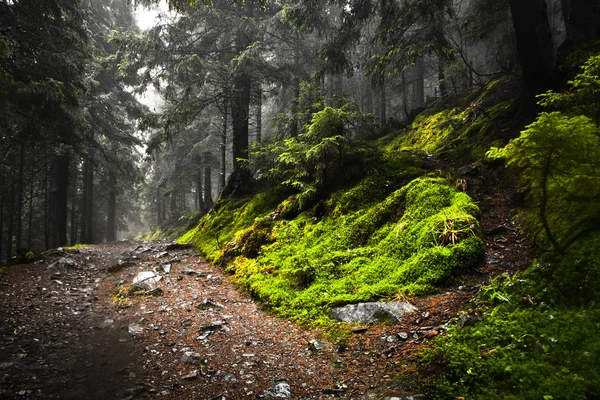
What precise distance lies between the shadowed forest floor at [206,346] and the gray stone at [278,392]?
0.04ft

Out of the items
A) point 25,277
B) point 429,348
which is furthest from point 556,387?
point 25,277

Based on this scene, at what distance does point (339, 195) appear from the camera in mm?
7457

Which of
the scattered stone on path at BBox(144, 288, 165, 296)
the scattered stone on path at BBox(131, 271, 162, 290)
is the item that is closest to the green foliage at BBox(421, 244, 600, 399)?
the scattered stone on path at BBox(144, 288, 165, 296)

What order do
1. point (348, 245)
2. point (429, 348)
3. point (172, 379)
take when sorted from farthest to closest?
1. point (348, 245)
2. point (172, 379)
3. point (429, 348)

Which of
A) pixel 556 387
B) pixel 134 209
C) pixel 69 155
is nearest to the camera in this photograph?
pixel 556 387

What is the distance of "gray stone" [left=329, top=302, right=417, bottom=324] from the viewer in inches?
152

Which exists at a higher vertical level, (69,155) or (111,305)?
(69,155)

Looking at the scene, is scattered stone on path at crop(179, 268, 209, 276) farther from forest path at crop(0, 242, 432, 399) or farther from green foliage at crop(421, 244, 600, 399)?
green foliage at crop(421, 244, 600, 399)

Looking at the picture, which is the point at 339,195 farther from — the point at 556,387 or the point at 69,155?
the point at 69,155

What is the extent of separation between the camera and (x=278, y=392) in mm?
3016

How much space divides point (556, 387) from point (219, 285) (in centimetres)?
611

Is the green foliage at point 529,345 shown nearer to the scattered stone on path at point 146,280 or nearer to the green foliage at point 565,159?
the green foliage at point 565,159

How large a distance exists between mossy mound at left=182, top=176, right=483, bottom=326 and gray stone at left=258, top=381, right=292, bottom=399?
126 cm

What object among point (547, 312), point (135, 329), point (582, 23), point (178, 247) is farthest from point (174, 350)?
point (582, 23)
